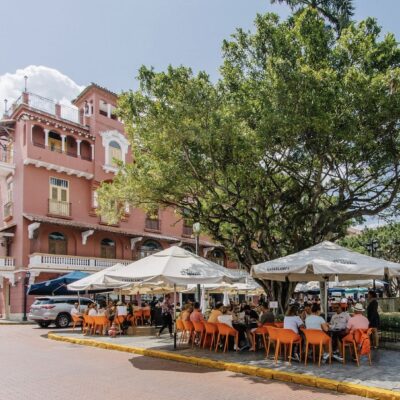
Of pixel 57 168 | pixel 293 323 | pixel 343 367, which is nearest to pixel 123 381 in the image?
pixel 293 323

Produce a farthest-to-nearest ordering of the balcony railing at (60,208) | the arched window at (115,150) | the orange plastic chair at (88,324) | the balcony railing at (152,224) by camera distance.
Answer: the balcony railing at (152,224) < the arched window at (115,150) < the balcony railing at (60,208) < the orange plastic chair at (88,324)

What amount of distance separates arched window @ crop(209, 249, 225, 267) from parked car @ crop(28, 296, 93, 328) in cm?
2151

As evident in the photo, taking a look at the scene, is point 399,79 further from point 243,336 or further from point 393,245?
point 393,245

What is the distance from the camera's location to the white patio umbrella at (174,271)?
13.2 metres

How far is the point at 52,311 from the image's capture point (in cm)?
2480

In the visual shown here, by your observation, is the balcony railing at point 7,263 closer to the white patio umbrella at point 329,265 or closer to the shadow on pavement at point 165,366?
the shadow on pavement at point 165,366

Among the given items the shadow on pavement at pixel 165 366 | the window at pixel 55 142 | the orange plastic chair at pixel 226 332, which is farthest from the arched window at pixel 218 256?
the shadow on pavement at pixel 165 366

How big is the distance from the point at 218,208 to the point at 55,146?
18906mm

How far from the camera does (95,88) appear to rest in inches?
1426

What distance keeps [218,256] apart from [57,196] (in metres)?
18.2

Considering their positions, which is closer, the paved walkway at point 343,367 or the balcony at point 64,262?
the paved walkway at point 343,367

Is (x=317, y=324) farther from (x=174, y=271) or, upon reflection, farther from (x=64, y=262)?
(x=64, y=262)

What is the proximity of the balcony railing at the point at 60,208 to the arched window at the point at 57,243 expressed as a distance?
4.66 feet

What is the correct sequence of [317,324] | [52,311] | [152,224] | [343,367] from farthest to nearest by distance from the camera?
[152,224] < [52,311] < [317,324] < [343,367]
